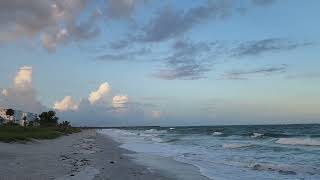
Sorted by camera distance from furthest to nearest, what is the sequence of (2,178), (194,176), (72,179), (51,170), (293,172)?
(293,172) → (194,176) → (51,170) → (72,179) → (2,178)

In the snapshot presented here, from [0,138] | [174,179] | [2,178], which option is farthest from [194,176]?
[0,138]

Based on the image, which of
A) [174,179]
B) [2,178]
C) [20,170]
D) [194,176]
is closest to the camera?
[2,178]

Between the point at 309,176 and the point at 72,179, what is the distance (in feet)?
35.6

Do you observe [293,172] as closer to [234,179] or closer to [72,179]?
[234,179]

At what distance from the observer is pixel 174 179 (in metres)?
18.2

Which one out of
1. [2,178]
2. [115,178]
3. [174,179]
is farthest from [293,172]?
[2,178]

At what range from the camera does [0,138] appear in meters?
34.6

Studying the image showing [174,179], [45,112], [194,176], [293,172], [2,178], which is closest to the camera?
[2,178]

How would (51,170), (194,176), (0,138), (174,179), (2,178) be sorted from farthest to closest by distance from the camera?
1. (0,138)
2. (194,176)
3. (174,179)
4. (51,170)
5. (2,178)

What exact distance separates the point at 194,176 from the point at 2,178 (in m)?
8.86

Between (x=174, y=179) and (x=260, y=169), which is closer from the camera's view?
(x=174, y=179)

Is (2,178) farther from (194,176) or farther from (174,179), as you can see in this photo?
(194,176)

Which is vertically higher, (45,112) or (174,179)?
(45,112)

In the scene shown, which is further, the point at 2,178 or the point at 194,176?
the point at 194,176
